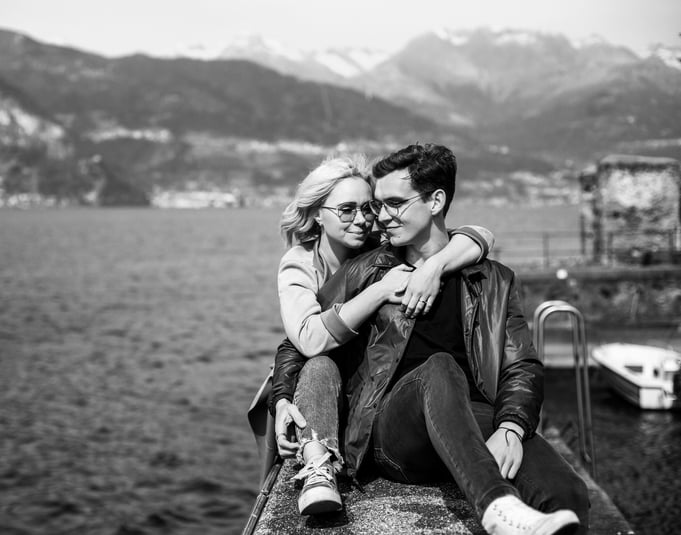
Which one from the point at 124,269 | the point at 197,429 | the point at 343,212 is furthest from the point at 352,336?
the point at 124,269

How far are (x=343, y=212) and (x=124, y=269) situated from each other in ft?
181

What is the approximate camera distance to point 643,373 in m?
14.6

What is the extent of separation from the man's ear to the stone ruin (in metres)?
17.4

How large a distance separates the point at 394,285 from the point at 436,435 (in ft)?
2.54

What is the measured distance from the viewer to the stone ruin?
20.2 meters

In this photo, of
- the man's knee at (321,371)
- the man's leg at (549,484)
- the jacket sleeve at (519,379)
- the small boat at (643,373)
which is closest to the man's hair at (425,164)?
the jacket sleeve at (519,379)

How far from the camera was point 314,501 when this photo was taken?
303 cm

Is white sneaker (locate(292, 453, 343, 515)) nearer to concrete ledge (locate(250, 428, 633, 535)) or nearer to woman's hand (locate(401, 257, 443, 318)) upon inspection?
concrete ledge (locate(250, 428, 633, 535))

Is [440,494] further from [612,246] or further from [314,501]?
[612,246]

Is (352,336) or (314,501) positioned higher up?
(352,336)

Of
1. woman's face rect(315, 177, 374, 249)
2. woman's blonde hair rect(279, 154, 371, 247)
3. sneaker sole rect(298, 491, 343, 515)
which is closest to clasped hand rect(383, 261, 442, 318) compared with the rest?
woman's face rect(315, 177, 374, 249)

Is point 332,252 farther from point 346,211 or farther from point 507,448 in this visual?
point 507,448

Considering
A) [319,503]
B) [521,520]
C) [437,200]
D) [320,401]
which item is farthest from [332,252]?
[521,520]

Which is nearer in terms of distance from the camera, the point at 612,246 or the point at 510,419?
the point at 510,419
